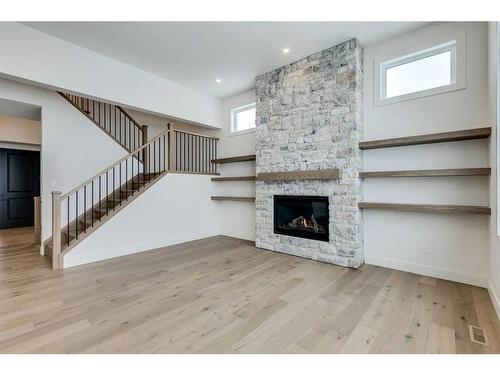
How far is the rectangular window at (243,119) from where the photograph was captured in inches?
226

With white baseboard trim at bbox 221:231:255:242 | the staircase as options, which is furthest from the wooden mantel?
the staircase

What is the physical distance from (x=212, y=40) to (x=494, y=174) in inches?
156

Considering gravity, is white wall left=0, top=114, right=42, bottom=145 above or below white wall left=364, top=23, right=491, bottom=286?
above

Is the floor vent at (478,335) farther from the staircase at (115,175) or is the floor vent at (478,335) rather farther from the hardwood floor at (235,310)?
the staircase at (115,175)

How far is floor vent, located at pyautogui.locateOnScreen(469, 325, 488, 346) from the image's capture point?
1.90 metres

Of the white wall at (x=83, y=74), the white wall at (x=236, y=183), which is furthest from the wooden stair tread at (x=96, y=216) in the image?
the white wall at (x=236, y=183)

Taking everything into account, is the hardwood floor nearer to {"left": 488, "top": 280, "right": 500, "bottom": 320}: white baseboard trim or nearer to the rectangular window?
{"left": 488, "top": 280, "right": 500, "bottom": 320}: white baseboard trim

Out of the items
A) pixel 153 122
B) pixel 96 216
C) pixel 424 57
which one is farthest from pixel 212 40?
pixel 153 122

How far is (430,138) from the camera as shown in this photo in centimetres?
309

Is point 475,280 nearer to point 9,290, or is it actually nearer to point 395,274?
point 395,274

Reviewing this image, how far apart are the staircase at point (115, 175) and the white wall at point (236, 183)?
417mm

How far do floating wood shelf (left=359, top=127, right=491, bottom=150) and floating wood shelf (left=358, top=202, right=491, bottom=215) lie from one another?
838 millimetres

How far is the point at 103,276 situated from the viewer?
10.9 ft

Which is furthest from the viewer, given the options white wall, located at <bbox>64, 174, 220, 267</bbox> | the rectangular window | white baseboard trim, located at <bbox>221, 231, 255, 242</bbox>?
the rectangular window
